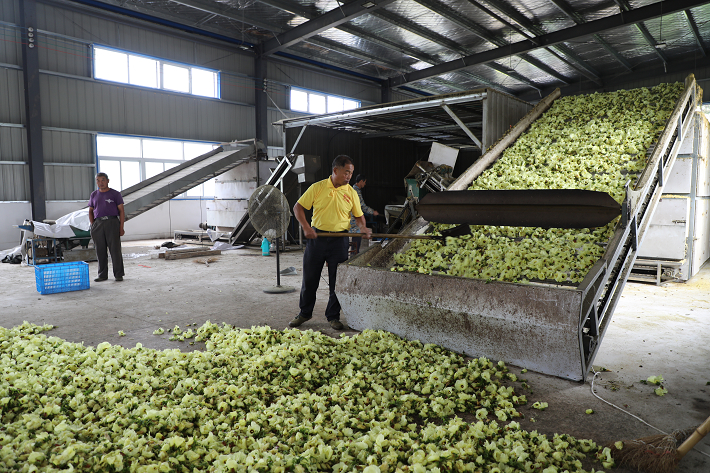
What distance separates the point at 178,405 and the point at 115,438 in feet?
1.35

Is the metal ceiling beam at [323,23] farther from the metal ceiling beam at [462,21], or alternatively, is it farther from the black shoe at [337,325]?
the black shoe at [337,325]

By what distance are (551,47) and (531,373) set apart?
534 inches

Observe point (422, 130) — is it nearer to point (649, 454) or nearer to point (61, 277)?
point (61, 277)

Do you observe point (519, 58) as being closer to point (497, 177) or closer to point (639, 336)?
point (497, 177)

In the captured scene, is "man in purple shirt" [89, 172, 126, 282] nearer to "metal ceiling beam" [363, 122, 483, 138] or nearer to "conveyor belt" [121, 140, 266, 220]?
"conveyor belt" [121, 140, 266, 220]

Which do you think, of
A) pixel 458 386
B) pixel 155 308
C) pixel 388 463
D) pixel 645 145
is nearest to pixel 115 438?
pixel 388 463

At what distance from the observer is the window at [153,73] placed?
13008 millimetres

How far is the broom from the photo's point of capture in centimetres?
229

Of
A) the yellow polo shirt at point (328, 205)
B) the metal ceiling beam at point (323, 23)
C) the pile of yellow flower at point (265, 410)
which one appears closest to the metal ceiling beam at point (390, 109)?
the metal ceiling beam at point (323, 23)

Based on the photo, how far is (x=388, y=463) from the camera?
7.47 ft

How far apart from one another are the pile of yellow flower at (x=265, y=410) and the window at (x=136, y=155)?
434 inches

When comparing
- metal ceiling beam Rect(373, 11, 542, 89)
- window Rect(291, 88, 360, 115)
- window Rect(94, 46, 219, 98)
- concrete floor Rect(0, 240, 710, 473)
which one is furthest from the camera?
window Rect(291, 88, 360, 115)

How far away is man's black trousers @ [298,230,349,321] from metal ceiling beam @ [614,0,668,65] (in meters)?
10.5

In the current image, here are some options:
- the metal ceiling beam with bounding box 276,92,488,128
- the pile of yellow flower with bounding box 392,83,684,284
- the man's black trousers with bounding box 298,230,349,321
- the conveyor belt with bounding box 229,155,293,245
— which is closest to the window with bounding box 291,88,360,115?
the metal ceiling beam with bounding box 276,92,488,128
